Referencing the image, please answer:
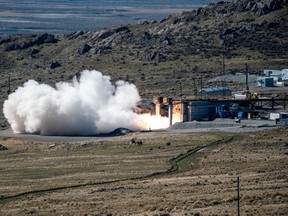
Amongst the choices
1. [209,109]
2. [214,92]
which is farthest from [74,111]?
[214,92]

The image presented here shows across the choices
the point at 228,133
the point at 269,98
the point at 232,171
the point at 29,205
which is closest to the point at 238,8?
the point at 269,98

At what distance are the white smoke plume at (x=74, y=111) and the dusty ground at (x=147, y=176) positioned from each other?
17.6 feet

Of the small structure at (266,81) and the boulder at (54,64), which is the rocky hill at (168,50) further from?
the small structure at (266,81)

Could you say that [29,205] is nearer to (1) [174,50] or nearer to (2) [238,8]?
(1) [174,50]

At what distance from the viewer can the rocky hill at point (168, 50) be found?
150 m

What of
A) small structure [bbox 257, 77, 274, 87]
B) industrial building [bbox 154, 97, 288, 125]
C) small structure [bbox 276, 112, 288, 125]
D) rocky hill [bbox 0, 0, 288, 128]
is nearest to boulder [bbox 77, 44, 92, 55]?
rocky hill [bbox 0, 0, 288, 128]

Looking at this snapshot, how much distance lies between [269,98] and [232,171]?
41354 millimetres

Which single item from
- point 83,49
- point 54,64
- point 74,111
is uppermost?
point 83,49

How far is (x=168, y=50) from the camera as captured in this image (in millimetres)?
160000

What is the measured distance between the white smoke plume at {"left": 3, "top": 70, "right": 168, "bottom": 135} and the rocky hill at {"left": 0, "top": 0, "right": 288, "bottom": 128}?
25403mm

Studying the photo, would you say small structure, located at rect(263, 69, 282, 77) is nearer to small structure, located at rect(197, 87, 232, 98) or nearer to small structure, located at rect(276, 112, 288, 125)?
small structure, located at rect(197, 87, 232, 98)

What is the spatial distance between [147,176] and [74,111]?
110ft

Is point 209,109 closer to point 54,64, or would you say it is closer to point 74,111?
point 74,111

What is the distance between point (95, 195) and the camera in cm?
6781
